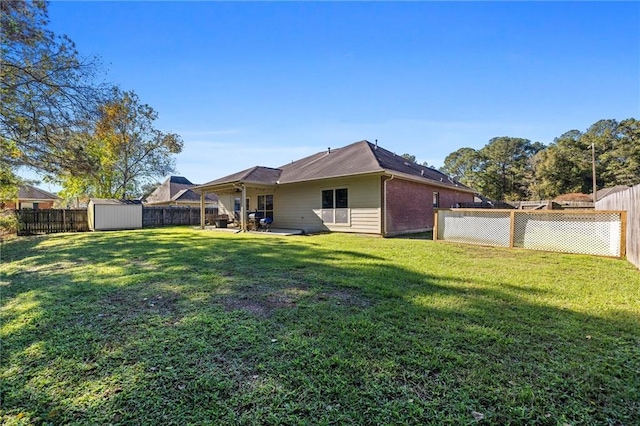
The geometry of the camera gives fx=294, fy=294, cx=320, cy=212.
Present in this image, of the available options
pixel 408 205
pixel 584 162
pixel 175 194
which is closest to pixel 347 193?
pixel 408 205

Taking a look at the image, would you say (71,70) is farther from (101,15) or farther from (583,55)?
(583,55)

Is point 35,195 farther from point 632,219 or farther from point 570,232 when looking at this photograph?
point 632,219

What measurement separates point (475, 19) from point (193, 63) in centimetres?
911

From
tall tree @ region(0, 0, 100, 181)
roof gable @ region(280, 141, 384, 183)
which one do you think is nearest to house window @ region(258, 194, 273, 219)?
roof gable @ region(280, 141, 384, 183)

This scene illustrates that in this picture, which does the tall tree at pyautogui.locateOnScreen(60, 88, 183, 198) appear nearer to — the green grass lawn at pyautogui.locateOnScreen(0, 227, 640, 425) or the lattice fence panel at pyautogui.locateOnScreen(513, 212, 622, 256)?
the green grass lawn at pyautogui.locateOnScreen(0, 227, 640, 425)

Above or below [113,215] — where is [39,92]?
above

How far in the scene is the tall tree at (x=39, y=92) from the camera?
8641 millimetres

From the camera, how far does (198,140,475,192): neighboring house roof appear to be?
12227 mm

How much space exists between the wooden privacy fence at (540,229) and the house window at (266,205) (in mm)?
9464

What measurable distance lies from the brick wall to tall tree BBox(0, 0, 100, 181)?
37.9ft

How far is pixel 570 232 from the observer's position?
7582mm

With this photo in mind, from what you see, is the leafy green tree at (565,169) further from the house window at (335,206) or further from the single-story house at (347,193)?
the house window at (335,206)

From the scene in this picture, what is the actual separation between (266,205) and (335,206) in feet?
17.6

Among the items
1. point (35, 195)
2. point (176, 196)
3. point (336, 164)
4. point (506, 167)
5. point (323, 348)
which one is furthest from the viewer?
point (506, 167)
